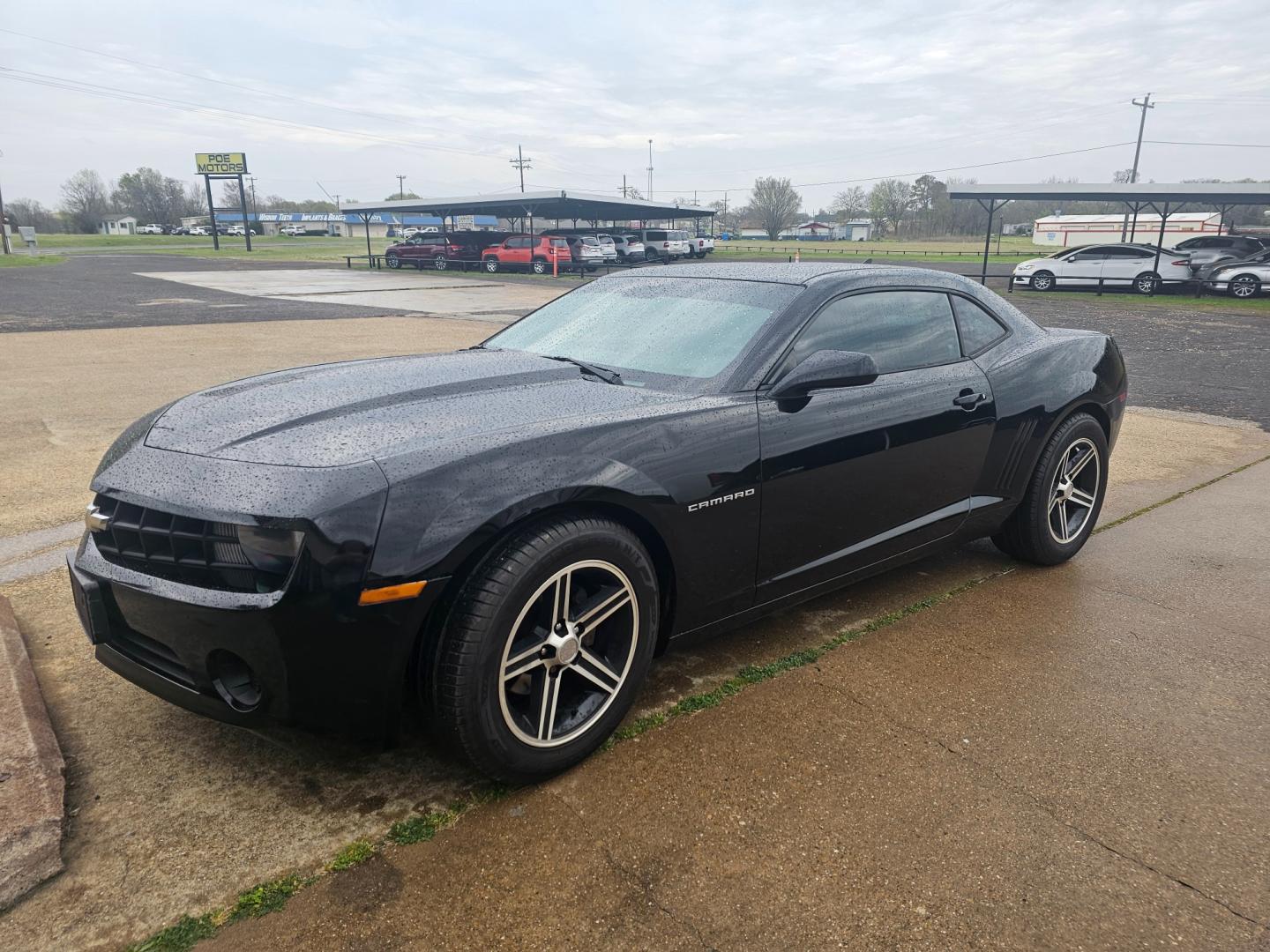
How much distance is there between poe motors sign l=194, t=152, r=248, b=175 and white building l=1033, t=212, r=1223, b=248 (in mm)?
60101

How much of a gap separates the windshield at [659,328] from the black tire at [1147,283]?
25.2 m

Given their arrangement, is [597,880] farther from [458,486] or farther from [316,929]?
[458,486]

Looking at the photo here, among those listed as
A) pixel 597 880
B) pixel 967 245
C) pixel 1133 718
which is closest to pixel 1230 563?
pixel 1133 718

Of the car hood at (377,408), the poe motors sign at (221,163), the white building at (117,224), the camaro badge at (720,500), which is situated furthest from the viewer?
the white building at (117,224)

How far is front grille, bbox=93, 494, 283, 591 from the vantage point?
7.18 ft

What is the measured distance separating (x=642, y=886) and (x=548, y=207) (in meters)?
41.0

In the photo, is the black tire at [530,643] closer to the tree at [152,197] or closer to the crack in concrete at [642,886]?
the crack in concrete at [642,886]

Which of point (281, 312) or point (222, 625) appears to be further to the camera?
point (281, 312)

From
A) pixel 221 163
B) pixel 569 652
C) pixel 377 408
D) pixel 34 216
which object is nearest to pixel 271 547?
pixel 377 408

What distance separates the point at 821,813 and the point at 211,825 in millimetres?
1674

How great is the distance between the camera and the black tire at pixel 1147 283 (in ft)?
79.7

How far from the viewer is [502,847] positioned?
2316 mm

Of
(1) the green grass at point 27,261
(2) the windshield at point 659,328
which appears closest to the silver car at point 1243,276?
(2) the windshield at point 659,328

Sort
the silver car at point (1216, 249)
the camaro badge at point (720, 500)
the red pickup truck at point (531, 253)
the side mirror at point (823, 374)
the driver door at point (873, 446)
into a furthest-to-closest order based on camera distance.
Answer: the red pickup truck at point (531, 253), the silver car at point (1216, 249), the driver door at point (873, 446), the side mirror at point (823, 374), the camaro badge at point (720, 500)
